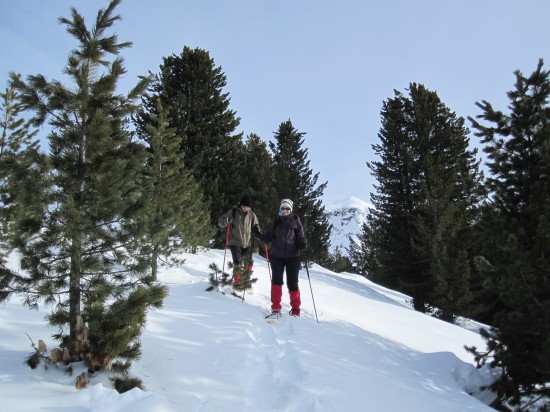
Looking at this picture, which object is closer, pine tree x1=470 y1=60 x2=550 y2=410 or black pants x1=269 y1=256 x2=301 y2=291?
pine tree x1=470 y1=60 x2=550 y2=410

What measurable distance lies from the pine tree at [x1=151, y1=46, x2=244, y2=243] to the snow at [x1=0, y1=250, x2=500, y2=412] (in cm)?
1354

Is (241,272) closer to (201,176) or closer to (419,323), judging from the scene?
(419,323)

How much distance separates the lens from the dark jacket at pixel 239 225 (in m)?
7.95

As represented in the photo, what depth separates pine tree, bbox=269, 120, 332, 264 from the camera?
66.0ft

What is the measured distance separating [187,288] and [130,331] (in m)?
4.18

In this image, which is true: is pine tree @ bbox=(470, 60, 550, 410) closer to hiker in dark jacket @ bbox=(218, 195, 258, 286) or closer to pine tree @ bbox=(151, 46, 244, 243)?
hiker in dark jacket @ bbox=(218, 195, 258, 286)

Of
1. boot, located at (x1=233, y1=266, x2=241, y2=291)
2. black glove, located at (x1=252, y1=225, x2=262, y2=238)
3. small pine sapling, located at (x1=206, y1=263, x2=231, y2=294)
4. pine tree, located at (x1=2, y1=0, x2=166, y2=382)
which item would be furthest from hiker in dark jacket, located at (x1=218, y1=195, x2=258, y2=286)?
pine tree, located at (x1=2, y1=0, x2=166, y2=382)

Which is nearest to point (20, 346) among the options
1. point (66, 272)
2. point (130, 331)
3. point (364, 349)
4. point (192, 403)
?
point (66, 272)

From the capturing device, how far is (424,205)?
15406mm

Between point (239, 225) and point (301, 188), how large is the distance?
1332 cm

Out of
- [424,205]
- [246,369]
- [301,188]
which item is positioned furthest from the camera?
[301,188]

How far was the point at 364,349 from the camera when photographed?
18.0 ft

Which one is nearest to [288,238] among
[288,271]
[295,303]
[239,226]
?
[288,271]

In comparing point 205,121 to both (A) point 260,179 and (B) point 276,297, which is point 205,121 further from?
(B) point 276,297
